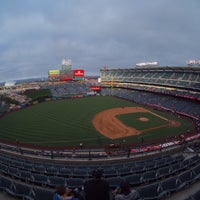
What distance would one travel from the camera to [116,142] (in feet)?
92.8

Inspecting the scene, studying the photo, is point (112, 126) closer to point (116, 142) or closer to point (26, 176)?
point (116, 142)

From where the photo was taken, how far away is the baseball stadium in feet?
30.1

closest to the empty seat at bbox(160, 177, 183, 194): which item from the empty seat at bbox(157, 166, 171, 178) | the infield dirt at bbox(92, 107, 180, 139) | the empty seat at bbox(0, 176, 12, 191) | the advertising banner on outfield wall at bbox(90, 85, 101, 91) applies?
the empty seat at bbox(157, 166, 171, 178)

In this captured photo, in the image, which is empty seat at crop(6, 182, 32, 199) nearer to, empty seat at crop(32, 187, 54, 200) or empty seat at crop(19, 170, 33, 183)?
empty seat at crop(32, 187, 54, 200)

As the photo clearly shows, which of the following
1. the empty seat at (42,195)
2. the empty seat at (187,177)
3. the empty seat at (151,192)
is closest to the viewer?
the empty seat at (42,195)

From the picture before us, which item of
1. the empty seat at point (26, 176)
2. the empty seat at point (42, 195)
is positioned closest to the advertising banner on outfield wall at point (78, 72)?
the empty seat at point (26, 176)

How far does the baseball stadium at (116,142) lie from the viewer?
9.16 m

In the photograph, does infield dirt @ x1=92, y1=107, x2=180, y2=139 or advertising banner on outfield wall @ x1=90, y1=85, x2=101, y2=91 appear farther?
advertising banner on outfield wall @ x1=90, y1=85, x2=101, y2=91

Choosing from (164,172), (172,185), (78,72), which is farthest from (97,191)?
(78,72)

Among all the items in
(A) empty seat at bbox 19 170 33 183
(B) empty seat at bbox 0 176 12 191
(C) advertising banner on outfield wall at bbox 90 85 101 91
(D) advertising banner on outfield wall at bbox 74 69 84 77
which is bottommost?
(A) empty seat at bbox 19 170 33 183

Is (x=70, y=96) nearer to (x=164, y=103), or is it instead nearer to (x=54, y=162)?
(x=164, y=103)

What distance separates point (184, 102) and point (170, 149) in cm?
3311

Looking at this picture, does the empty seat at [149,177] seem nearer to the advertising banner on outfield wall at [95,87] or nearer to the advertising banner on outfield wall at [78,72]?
the advertising banner on outfield wall at [95,87]

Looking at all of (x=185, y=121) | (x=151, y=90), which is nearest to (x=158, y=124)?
(x=185, y=121)
